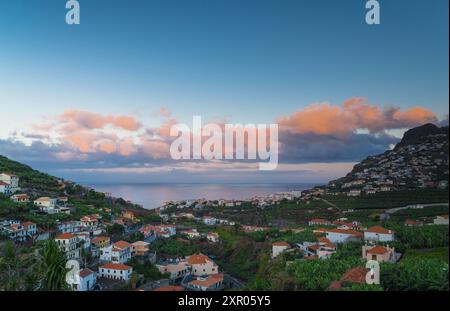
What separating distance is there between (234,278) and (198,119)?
12.1ft

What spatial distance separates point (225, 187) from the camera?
9609 millimetres

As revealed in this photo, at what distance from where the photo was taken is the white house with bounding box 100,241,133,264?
8555mm

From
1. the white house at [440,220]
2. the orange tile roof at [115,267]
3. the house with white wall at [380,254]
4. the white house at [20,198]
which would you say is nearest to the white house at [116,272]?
the orange tile roof at [115,267]

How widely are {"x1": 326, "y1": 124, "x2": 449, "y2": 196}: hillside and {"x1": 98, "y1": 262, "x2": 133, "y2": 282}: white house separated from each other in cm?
759

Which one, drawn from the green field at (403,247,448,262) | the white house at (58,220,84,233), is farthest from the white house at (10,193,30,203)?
the green field at (403,247,448,262)

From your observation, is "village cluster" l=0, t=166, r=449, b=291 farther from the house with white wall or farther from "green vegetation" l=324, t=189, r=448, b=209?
"green vegetation" l=324, t=189, r=448, b=209

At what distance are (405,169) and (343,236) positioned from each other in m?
5.39

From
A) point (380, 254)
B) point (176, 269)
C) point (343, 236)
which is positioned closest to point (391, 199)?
point (343, 236)

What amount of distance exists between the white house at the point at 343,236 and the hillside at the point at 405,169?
3000 millimetres

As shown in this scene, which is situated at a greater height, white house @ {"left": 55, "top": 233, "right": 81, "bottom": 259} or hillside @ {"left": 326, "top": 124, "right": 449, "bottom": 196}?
hillside @ {"left": 326, "top": 124, "right": 449, "bottom": 196}

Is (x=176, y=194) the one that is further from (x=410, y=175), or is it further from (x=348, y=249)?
(x=410, y=175)

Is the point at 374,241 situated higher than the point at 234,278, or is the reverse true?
the point at 374,241

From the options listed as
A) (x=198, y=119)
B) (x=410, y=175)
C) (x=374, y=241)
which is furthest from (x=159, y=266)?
(x=410, y=175)

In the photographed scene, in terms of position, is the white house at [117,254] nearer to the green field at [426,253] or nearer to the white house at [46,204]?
the white house at [46,204]
